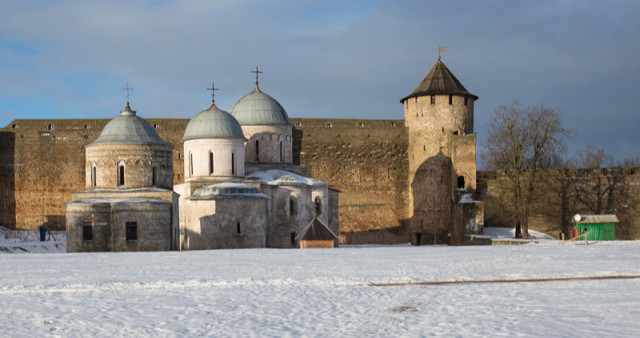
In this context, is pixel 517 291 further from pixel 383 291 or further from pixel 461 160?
pixel 461 160

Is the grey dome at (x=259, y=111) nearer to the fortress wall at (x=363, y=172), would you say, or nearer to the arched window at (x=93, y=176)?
the fortress wall at (x=363, y=172)

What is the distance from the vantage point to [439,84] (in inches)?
1267

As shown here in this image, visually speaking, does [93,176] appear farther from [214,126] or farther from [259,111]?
[259,111]

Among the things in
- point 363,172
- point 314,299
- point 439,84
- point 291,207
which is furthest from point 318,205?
point 314,299

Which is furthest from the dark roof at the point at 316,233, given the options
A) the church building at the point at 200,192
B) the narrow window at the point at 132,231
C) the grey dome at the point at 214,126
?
the narrow window at the point at 132,231

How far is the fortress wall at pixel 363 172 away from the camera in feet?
111

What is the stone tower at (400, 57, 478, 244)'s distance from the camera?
3122 centimetres

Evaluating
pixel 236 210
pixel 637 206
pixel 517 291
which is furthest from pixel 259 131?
pixel 517 291

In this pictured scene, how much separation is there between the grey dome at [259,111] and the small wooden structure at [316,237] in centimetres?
617

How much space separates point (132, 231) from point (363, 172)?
14.3m

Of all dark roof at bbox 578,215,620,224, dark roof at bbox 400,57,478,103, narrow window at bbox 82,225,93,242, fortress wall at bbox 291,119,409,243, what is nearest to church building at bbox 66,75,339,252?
narrow window at bbox 82,225,93,242

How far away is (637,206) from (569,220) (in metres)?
2.85

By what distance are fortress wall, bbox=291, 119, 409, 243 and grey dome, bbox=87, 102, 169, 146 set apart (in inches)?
421

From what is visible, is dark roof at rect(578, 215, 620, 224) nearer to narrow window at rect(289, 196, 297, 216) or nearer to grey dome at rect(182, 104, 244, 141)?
narrow window at rect(289, 196, 297, 216)
